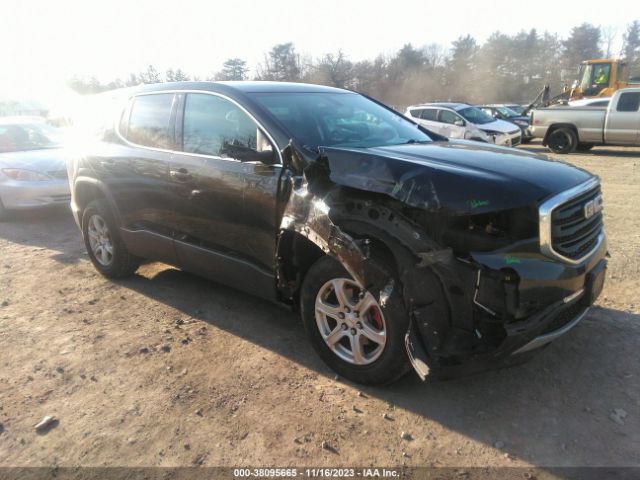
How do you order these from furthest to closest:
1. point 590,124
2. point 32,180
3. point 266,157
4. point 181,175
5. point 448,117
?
point 448,117 < point 590,124 < point 32,180 < point 181,175 < point 266,157

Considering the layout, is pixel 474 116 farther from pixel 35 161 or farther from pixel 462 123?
pixel 35 161

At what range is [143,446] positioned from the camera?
105 inches

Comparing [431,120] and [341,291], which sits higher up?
[341,291]

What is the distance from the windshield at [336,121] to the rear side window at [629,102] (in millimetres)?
12058

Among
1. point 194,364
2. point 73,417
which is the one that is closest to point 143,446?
point 73,417

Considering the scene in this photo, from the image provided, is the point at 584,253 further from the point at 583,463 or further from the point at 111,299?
the point at 111,299

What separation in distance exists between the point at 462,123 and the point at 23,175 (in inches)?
438

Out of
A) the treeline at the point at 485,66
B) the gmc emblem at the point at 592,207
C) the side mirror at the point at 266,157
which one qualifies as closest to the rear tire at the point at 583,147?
the gmc emblem at the point at 592,207

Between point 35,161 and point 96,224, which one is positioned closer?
point 96,224

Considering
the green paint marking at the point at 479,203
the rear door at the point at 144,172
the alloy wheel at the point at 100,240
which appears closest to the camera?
the green paint marking at the point at 479,203

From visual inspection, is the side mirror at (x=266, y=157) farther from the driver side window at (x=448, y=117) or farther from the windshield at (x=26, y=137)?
the driver side window at (x=448, y=117)

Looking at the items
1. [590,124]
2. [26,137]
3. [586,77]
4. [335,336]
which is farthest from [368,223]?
[586,77]

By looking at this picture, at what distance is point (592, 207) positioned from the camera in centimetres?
298

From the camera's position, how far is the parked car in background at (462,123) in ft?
46.1
